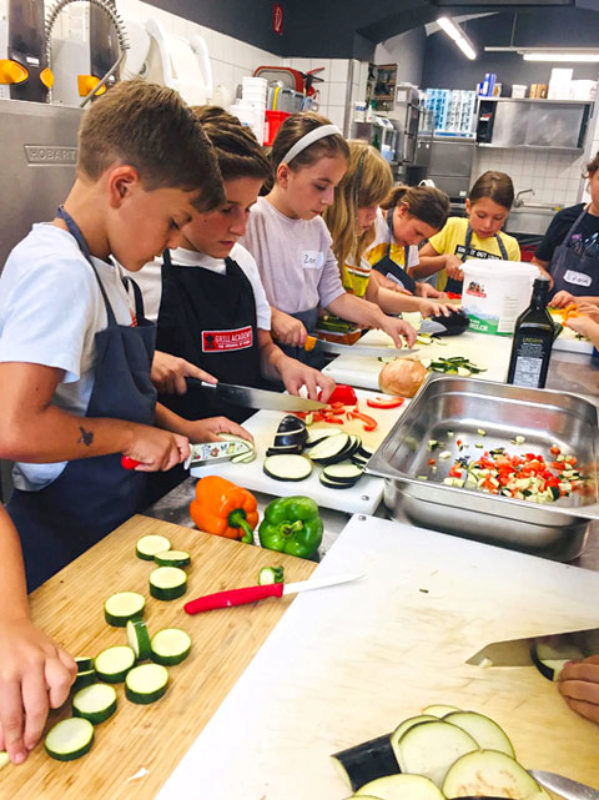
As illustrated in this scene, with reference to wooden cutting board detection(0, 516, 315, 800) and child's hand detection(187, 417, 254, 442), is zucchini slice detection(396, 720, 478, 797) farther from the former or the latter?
child's hand detection(187, 417, 254, 442)

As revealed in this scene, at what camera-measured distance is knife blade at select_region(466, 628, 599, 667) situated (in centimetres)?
105

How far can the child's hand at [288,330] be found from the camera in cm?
254

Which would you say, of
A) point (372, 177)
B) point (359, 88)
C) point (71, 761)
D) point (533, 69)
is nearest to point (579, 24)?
point (533, 69)

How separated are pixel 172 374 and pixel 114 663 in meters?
1.03

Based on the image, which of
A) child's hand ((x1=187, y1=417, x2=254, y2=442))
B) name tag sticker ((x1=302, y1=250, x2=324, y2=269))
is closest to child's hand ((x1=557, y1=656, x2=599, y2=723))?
child's hand ((x1=187, y1=417, x2=254, y2=442))

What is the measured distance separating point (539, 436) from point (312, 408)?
31.5 inches

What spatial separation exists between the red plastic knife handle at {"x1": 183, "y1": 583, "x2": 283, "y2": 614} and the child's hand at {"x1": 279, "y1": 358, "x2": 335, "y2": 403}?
1.04 m

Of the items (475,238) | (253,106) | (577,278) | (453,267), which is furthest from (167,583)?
(253,106)

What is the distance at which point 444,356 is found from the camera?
297 cm

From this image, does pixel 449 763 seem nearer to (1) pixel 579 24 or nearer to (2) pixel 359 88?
(2) pixel 359 88

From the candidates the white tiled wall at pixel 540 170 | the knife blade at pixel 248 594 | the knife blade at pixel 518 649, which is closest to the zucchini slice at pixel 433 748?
the knife blade at pixel 518 649

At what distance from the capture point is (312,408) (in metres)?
2.03

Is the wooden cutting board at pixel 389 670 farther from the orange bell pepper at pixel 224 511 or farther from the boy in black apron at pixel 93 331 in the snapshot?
the boy in black apron at pixel 93 331

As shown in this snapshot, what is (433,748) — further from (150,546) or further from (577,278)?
(577,278)
